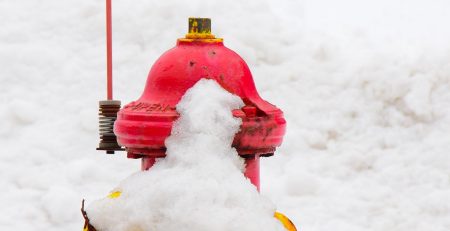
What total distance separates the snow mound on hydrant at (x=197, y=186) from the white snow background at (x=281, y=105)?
5.70 ft

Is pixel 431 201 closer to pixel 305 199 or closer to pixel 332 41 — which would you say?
pixel 305 199

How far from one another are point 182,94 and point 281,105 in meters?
2.61

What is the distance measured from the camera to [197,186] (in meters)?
2.10

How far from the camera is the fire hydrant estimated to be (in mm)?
2240

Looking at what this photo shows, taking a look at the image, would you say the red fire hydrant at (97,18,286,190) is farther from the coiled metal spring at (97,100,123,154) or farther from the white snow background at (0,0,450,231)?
the white snow background at (0,0,450,231)

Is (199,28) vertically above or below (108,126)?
above

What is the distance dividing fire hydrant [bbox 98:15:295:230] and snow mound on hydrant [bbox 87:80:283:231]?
0.09ft

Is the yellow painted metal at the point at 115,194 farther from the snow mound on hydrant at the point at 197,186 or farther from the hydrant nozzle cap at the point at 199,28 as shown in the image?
the hydrant nozzle cap at the point at 199,28

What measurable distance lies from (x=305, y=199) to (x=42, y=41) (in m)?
1.92

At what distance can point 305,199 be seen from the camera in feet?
13.7

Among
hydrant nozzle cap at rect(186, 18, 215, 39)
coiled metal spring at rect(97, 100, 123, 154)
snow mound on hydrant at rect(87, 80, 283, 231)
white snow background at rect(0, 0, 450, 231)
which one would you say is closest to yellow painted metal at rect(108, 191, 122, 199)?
snow mound on hydrant at rect(87, 80, 283, 231)

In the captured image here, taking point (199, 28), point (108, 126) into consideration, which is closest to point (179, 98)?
point (199, 28)

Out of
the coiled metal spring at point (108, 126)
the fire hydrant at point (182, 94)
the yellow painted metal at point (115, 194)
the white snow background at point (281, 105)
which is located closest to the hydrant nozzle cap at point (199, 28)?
the fire hydrant at point (182, 94)

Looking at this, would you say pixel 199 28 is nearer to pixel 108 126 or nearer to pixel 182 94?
pixel 182 94
